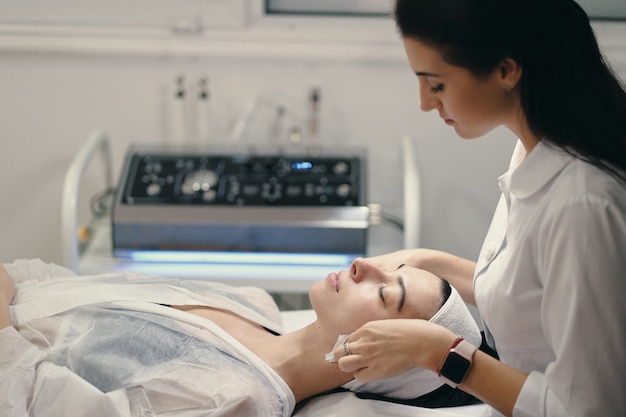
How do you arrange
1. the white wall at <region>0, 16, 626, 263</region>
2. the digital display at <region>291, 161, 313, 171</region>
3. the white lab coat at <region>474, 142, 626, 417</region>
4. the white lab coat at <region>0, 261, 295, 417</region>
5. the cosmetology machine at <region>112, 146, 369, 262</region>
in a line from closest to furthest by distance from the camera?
the white lab coat at <region>474, 142, 626, 417</region>
the white lab coat at <region>0, 261, 295, 417</region>
the cosmetology machine at <region>112, 146, 369, 262</region>
the digital display at <region>291, 161, 313, 171</region>
the white wall at <region>0, 16, 626, 263</region>

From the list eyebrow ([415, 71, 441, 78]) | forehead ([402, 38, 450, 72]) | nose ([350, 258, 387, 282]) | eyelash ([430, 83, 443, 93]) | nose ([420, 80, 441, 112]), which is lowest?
nose ([350, 258, 387, 282])

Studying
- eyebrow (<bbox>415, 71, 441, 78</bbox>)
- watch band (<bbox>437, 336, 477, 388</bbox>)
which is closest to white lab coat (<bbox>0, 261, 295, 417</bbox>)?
watch band (<bbox>437, 336, 477, 388</bbox>)

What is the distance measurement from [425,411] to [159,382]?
1.61ft

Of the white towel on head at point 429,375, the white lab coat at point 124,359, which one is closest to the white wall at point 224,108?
the white lab coat at point 124,359

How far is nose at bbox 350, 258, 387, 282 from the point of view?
1.56 metres

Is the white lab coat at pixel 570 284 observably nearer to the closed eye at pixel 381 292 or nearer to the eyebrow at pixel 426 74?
the eyebrow at pixel 426 74

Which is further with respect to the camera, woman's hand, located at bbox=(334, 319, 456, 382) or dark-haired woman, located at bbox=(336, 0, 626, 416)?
woman's hand, located at bbox=(334, 319, 456, 382)

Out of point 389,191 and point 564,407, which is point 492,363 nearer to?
point 564,407

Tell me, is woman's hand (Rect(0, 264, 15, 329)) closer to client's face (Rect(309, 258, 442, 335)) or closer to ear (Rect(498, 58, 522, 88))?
client's face (Rect(309, 258, 442, 335))

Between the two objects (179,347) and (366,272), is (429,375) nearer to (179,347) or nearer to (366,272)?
(366,272)

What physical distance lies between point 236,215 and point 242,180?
15 cm

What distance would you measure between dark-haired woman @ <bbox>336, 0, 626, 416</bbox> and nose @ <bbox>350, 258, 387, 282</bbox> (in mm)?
265

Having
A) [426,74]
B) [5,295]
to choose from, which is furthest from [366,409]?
[5,295]

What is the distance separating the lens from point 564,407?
3.89ft
